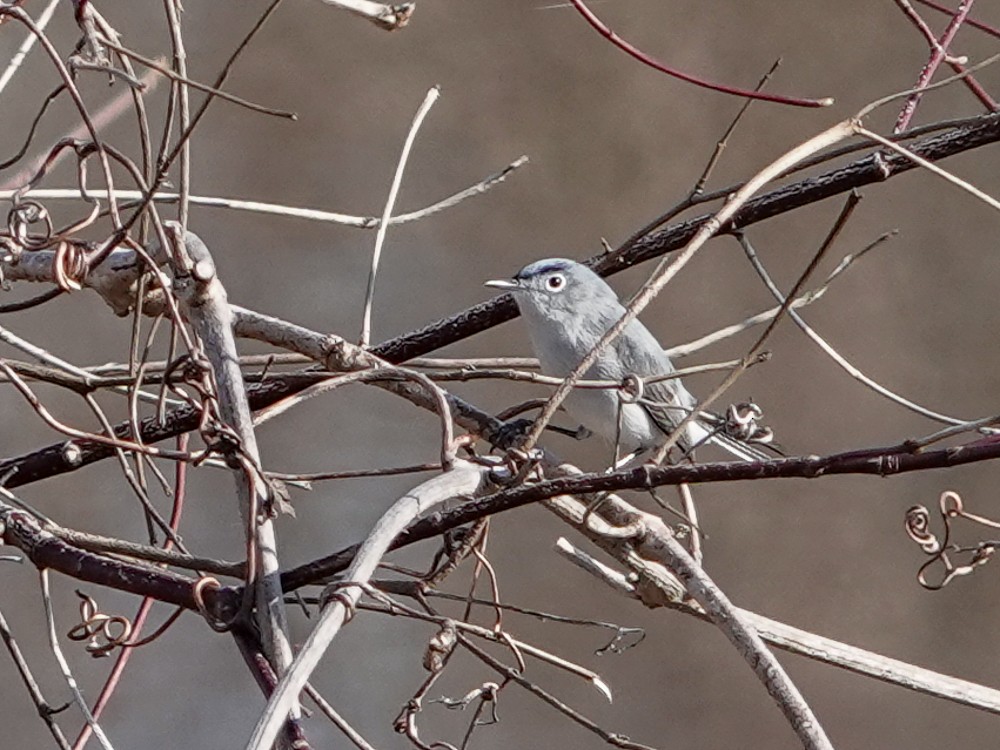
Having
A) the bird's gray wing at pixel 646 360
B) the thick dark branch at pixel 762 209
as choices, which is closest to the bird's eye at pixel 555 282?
the bird's gray wing at pixel 646 360

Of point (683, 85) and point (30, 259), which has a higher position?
point (683, 85)

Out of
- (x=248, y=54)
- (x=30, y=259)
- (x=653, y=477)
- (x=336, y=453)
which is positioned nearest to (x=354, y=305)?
(x=336, y=453)

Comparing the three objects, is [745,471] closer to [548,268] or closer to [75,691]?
[75,691]

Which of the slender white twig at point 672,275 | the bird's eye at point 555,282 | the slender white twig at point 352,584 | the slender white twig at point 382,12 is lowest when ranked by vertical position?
the slender white twig at point 352,584

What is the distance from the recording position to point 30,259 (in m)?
1.00

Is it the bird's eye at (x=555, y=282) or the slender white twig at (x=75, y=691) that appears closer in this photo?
the slender white twig at (x=75, y=691)

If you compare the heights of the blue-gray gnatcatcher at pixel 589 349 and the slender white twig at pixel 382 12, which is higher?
the blue-gray gnatcatcher at pixel 589 349

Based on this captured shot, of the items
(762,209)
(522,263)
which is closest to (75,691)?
(762,209)

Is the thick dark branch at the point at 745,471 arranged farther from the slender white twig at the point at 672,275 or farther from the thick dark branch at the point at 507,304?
the thick dark branch at the point at 507,304

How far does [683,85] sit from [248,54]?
745 millimetres

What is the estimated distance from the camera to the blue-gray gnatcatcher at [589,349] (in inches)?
67.4

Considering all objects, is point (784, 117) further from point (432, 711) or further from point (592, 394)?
point (432, 711)

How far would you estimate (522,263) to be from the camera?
2.28 meters

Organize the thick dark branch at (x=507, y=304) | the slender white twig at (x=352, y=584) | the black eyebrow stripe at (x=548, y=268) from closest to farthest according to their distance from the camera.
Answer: the slender white twig at (x=352, y=584) < the thick dark branch at (x=507, y=304) < the black eyebrow stripe at (x=548, y=268)
